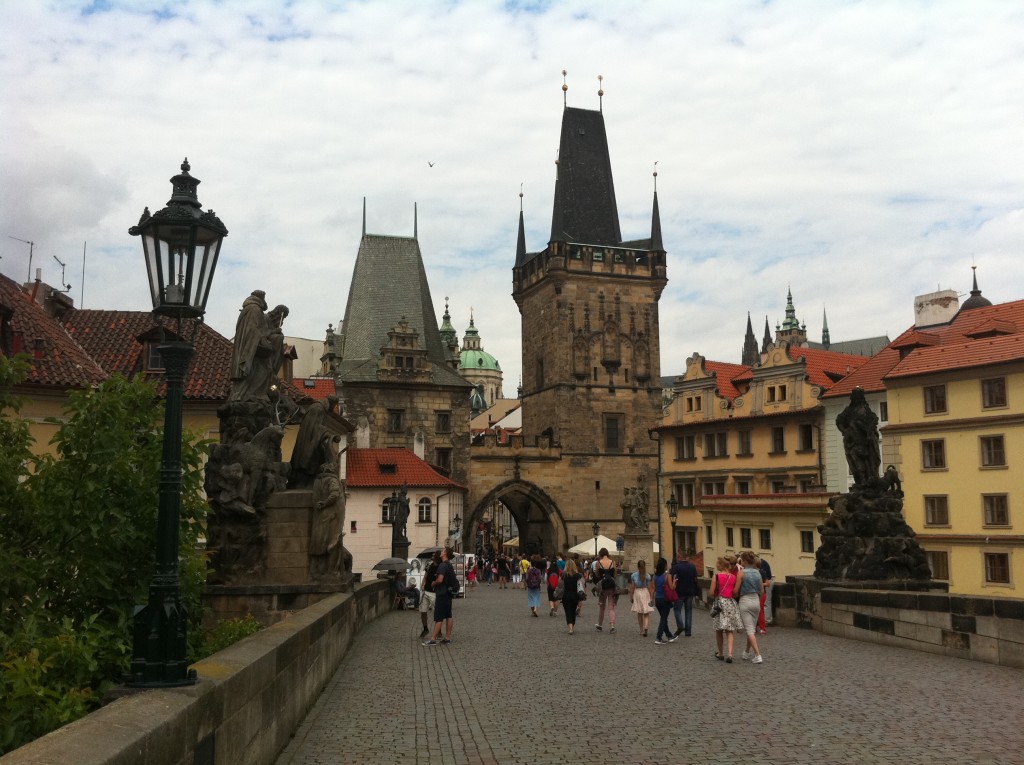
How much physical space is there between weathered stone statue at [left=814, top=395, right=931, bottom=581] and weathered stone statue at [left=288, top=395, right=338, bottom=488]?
25.4 feet

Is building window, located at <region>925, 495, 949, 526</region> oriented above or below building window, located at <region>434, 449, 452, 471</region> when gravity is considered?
below

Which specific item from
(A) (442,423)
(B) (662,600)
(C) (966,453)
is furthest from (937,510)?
(A) (442,423)

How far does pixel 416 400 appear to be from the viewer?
57.2m

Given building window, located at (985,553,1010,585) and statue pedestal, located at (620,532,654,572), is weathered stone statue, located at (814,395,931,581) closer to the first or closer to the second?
building window, located at (985,553,1010,585)

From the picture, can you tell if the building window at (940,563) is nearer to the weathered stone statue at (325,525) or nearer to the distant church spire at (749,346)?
the weathered stone statue at (325,525)

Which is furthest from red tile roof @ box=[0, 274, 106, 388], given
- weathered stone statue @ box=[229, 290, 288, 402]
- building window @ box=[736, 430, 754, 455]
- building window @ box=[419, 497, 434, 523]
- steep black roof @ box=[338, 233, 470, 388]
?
steep black roof @ box=[338, 233, 470, 388]

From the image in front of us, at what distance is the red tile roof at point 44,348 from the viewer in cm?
2388

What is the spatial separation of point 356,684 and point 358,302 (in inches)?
2065

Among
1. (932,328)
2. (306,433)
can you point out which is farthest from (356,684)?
(932,328)

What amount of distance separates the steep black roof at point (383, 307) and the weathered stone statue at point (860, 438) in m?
42.6

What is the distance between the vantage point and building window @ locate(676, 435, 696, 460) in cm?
4653

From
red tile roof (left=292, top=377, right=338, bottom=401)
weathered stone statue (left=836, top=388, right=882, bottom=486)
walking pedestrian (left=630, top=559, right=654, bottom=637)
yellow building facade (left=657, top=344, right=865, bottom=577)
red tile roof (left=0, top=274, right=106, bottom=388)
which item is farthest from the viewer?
red tile roof (left=292, top=377, right=338, bottom=401)

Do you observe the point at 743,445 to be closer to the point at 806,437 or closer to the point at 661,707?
the point at 806,437

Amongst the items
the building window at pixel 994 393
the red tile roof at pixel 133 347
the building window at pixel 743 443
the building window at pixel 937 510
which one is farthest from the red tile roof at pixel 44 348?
the building window at pixel 743 443
